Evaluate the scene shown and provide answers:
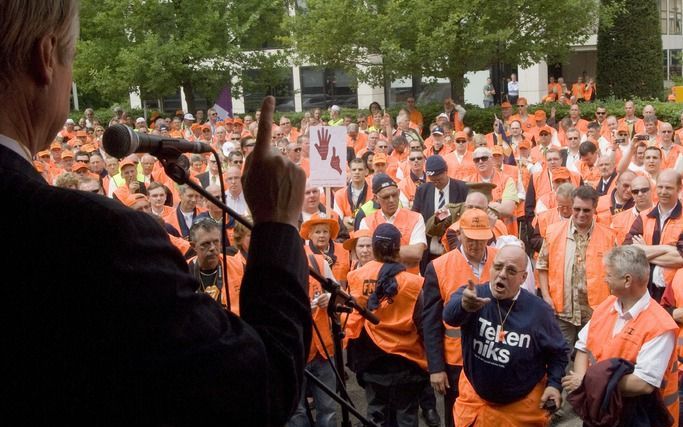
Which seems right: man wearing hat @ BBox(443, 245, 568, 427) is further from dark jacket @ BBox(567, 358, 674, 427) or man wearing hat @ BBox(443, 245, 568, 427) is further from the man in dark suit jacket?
the man in dark suit jacket

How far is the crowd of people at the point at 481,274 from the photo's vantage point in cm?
486

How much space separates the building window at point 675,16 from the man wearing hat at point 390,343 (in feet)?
143

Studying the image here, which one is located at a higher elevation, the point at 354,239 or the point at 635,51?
the point at 635,51

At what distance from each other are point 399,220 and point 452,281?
236 cm

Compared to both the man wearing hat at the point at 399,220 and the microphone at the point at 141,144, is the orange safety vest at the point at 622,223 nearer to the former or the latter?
the man wearing hat at the point at 399,220

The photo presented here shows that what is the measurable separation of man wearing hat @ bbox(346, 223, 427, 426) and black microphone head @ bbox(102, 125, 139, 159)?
403 cm

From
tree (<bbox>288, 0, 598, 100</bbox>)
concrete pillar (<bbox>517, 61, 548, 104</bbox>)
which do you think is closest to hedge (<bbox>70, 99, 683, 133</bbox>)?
tree (<bbox>288, 0, 598, 100</bbox>)

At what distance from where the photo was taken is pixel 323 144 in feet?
31.4

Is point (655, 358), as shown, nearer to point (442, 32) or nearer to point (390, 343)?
point (390, 343)

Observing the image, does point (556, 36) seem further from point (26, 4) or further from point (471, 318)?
point (26, 4)

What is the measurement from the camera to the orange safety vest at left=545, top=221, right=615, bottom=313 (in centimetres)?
663

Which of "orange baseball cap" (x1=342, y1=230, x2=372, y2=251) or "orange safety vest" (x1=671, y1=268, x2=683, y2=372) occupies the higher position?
"orange baseball cap" (x1=342, y1=230, x2=372, y2=251)

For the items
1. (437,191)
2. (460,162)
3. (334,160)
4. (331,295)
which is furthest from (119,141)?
(460,162)

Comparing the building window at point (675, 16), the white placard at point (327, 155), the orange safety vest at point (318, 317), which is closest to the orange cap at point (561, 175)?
the white placard at point (327, 155)
